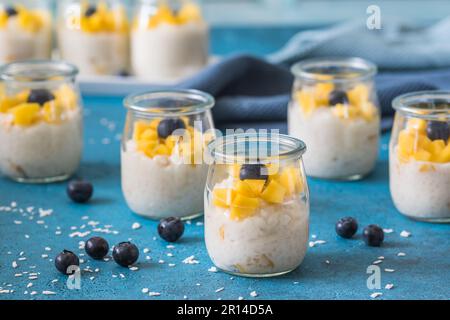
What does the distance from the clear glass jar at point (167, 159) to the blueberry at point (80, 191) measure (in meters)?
0.12

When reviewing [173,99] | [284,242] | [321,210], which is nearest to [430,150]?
[321,210]

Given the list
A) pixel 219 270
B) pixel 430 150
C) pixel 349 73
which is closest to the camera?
pixel 219 270

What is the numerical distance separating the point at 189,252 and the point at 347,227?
308 millimetres

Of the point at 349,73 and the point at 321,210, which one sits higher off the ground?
the point at 349,73

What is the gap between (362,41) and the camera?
2.84m

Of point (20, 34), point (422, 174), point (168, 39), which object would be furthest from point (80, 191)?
point (20, 34)

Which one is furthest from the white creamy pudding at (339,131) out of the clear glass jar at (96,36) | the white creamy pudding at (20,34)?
Result: the white creamy pudding at (20,34)

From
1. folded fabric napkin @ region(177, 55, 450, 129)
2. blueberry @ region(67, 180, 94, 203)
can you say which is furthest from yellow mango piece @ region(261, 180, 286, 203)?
folded fabric napkin @ region(177, 55, 450, 129)

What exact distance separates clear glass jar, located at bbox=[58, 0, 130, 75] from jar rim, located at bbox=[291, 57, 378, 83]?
84 centimetres

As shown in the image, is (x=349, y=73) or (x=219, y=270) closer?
(x=219, y=270)

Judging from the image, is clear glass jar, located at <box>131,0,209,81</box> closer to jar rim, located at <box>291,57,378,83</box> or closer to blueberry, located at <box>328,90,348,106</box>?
jar rim, located at <box>291,57,378,83</box>

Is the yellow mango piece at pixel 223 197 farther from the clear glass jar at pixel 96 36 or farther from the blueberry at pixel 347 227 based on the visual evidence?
the clear glass jar at pixel 96 36
